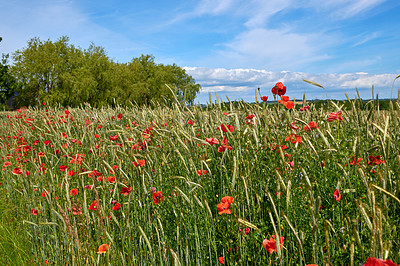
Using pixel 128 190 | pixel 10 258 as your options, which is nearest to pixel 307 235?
pixel 128 190

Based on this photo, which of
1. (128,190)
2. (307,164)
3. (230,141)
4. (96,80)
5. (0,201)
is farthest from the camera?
(96,80)

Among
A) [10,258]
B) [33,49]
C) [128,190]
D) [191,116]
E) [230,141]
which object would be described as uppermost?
[33,49]

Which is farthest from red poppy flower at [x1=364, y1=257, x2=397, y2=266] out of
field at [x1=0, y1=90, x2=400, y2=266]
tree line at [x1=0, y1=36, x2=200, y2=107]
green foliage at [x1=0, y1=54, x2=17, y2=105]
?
green foliage at [x1=0, y1=54, x2=17, y2=105]

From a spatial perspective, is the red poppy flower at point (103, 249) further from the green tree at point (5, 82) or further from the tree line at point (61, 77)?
the green tree at point (5, 82)

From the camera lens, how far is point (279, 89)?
2.45 m

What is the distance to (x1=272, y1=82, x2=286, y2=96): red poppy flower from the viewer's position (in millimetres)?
2421

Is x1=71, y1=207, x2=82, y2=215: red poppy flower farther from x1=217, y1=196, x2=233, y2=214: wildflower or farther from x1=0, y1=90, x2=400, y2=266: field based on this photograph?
x1=217, y1=196, x2=233, y2=214: wildflower

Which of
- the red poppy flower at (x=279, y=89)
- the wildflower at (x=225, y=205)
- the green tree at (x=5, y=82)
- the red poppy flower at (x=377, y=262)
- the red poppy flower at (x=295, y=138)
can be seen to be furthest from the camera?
the green tree at (x=5, y=82)

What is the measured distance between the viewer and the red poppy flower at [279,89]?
2.42 m

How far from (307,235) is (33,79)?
32.1 m

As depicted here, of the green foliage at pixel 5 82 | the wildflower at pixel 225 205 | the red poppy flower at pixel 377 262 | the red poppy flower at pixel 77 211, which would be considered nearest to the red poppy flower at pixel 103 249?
the red poppy flower at pixel 77 211

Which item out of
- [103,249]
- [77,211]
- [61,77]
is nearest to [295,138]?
[103,249]

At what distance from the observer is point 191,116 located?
3029 millimetres

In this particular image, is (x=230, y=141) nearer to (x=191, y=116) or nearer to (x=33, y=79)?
(x=191, y=116)
